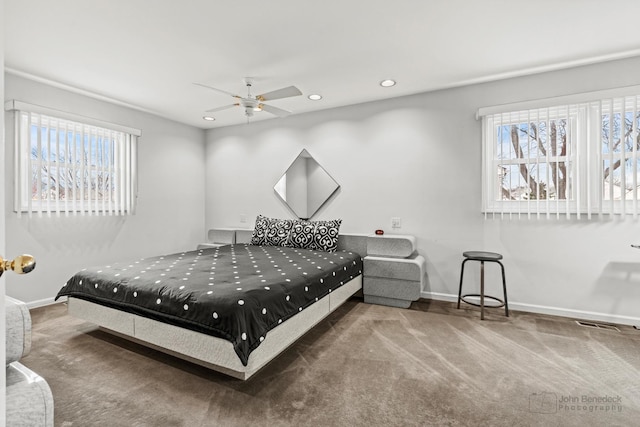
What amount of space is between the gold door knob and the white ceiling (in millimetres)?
2118

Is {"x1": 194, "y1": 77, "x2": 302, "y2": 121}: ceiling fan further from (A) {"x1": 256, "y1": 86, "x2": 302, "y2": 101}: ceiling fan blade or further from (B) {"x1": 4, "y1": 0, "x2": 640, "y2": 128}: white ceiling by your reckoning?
(B) {"x1": 4, "y1": 0, "x2": 640, "y2": 128}: white ceiling

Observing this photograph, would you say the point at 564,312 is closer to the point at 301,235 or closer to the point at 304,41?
the point at 301,235

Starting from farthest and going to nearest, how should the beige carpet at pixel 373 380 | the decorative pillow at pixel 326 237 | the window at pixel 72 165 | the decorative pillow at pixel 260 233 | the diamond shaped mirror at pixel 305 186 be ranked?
the diamond shaped mirror at pixel 305 186 < the decorative pillow at pixel 260 233 < the decorative pillow at pixel 326 237 < the window at pixel 72 165 < the beige carpet at pixel 373 380

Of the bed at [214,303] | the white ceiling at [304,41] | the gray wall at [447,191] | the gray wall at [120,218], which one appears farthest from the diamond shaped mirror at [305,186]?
the gray wall at [120,218]

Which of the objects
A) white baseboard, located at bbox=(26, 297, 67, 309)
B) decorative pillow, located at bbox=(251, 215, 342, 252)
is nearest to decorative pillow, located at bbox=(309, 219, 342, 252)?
decorative pillow, located at bbox=(251, 215, 342, 252)

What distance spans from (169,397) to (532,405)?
208 centimetres

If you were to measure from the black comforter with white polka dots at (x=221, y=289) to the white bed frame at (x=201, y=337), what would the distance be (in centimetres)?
5

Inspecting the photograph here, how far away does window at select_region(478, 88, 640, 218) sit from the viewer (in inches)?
113

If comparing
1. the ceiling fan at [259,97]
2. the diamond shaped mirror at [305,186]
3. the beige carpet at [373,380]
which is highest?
the ceiling fan at [259,97]

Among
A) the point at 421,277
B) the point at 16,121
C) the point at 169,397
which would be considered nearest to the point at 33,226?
the point at 16,121

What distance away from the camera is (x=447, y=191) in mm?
3635

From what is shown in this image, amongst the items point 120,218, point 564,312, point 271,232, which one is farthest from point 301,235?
point 564,312

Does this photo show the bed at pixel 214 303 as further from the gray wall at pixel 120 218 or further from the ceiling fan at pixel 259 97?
the ceiling fan at pixel 259 97

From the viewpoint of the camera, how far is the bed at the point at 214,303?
5.98 feet
